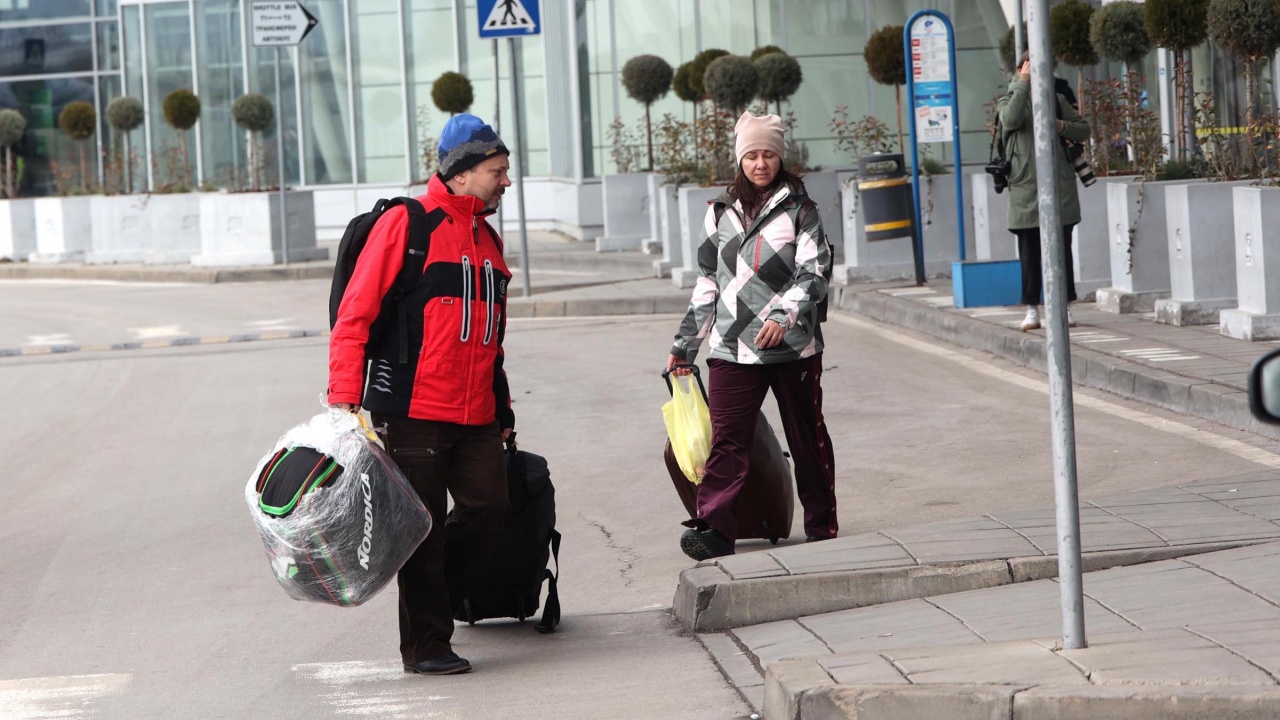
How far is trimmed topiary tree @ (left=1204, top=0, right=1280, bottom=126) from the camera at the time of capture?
11867 millimetres

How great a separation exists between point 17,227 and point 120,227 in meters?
2.96

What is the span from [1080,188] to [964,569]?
9.14m

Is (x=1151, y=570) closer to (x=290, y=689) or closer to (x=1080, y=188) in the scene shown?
(x=290, y=689)

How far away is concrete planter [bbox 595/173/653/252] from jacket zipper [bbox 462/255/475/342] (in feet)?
59.8

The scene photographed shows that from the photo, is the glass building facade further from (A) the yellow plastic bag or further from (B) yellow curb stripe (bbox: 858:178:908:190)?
(A) the yellow plastic bag

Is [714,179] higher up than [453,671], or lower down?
higher up

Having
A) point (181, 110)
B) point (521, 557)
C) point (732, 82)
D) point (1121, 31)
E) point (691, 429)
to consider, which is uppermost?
point (181, 110)

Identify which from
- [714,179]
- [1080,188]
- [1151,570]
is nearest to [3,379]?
[714,179]

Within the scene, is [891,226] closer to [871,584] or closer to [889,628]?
[871,584]

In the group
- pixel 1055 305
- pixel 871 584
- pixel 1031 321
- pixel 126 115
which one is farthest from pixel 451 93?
pixel 1055 305

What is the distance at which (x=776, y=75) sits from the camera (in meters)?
20.2

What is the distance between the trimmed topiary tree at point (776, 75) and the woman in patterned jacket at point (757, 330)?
13.4 m

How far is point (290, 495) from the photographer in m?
5.27

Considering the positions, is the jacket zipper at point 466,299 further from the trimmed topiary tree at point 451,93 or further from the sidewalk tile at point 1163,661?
the trimmed topiary tree at point 451,93
